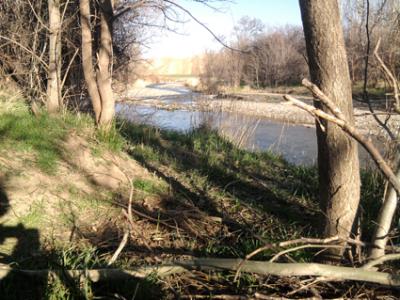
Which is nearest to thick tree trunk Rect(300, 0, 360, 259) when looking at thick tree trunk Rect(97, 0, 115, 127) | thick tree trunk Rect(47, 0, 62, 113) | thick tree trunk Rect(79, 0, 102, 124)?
thick tree trunk Rect(97, 0, 115, 127)

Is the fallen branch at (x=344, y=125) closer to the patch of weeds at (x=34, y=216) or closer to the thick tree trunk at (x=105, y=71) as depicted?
the patch of weeds at (x=34, y=216)

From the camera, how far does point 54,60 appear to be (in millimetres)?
6477

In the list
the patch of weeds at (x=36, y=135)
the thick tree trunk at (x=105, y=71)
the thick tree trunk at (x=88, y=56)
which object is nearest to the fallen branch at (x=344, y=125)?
the patch of weeds at (x=36, y=135)

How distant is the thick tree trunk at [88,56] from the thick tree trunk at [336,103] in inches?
153

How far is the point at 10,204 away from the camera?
150 inches

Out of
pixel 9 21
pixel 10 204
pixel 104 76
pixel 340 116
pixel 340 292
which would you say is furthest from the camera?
pixel 9 21

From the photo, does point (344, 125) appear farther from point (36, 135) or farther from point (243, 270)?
point (36, 135)

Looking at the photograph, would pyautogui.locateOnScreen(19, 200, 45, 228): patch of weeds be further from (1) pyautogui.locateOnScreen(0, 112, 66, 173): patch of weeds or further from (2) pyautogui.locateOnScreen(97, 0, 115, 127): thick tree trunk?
(2) pyautogui.locateOnScreen(97, 0, 115, 127): thick tree trunk

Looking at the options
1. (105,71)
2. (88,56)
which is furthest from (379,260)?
(88,56)

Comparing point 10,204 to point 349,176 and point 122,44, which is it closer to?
point 349,176

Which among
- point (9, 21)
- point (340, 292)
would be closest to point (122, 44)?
point (9, 21)

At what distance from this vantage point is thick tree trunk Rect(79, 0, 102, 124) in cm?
598

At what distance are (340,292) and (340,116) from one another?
4.05 ft

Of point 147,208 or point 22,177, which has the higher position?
point 22,177
